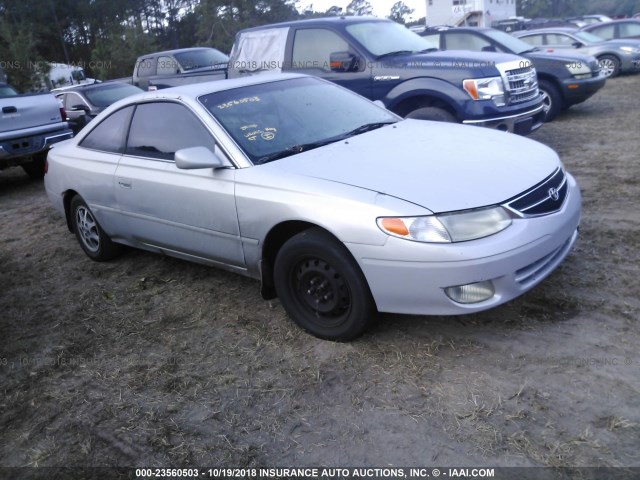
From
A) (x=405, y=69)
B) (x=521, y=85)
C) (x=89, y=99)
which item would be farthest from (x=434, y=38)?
(x=89, y=99)

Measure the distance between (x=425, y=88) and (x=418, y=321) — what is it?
4107 millimetres

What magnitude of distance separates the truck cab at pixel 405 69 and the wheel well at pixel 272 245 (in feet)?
12.8

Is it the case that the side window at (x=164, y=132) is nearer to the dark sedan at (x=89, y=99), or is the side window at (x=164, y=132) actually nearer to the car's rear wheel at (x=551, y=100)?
the dark sedan at (x=89, y=99)

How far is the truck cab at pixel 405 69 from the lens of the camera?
22.8 ft

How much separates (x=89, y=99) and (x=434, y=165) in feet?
32.2

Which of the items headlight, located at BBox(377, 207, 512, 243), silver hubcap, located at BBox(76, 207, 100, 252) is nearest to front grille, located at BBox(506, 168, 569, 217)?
headlight, located at BBox(377, 207, 512, 243)

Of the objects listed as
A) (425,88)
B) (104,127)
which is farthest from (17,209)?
(425,88)

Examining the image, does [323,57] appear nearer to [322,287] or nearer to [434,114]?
[434,114]

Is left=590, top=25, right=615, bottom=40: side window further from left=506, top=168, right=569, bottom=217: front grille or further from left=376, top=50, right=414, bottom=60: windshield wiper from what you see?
left=506, top=168, right=569, bottom=217: front grille

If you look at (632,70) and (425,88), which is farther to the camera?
(632,70)

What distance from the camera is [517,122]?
718 cm

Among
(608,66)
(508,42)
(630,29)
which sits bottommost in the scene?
(608,66)

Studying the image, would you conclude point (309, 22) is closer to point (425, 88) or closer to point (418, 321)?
point (425, 88)

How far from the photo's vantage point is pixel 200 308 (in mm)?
4305
